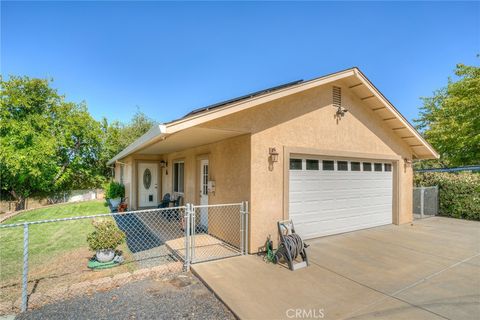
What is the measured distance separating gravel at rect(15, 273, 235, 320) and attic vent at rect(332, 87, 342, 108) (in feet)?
19.0

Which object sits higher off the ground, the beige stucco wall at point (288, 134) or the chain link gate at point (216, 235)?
the beige stucco wall at point (288, 134)

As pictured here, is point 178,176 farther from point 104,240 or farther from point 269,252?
point 269,252

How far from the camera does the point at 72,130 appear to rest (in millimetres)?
19516

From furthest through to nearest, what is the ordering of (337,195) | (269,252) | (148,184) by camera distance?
(148,184), (337,195), (269,252)

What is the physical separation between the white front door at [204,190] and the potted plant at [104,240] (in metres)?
3.02

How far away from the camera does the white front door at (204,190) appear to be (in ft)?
25.2

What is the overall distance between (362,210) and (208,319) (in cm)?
635

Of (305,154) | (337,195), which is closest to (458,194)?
(337,195)

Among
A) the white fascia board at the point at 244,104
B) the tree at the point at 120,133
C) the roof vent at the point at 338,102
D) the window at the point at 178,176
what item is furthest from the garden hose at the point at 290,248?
the tree at the point at 120,133

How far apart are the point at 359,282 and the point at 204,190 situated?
4983 mm

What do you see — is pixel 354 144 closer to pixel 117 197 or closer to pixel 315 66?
pixel 315 66

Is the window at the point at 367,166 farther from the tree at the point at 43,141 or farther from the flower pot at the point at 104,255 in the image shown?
the tree at the point at 43,141

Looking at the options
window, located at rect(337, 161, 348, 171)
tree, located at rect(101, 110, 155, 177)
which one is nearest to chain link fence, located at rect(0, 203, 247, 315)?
window, located at rect(337, 161, 348, 171)

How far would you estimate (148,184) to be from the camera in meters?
13.0
